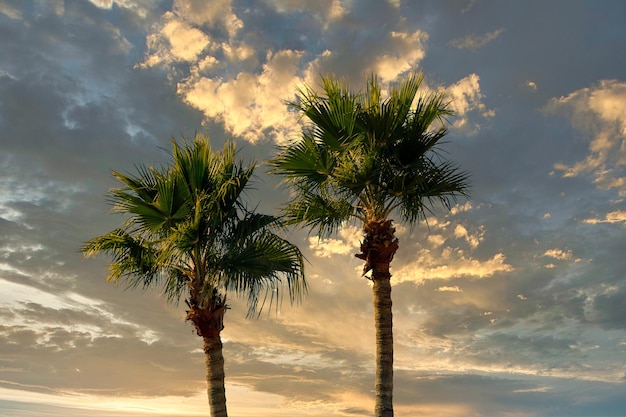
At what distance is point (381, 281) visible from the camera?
627 inches

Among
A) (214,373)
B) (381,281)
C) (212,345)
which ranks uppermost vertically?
(381,281)

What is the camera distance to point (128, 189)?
17.8m

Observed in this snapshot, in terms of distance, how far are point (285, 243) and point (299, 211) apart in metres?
1.36

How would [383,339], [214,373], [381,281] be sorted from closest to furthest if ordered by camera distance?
[383,339], [381,281], [214,373]

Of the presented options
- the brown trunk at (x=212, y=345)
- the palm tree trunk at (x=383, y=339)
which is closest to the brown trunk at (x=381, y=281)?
the palm tree trunk at (x=383, y=339)

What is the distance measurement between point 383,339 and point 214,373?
15.5 ft

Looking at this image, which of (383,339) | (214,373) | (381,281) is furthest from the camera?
(214,373)

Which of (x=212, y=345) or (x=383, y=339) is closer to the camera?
(x=383, y=339)

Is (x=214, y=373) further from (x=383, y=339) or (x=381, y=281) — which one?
(x=381, y=281)

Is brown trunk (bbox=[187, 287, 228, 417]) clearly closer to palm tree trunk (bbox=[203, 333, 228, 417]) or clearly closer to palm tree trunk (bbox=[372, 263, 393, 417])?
palm tree trunk (bbox=[203, 333, 228, 417])

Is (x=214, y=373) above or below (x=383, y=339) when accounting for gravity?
below

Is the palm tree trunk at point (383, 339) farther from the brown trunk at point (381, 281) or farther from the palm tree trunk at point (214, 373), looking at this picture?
the palm tree trunk at point (214, 373)

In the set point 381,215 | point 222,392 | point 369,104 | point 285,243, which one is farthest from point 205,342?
point 369,104

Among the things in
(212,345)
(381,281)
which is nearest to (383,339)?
(381,281)
